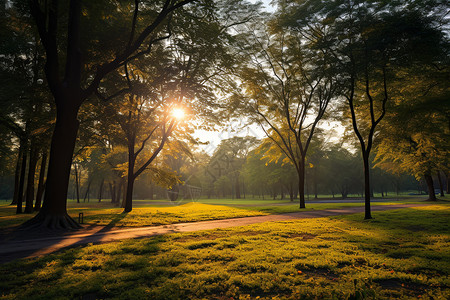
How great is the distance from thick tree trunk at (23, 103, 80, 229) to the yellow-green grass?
5.28 m

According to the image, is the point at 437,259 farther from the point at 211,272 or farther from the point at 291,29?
the point at 291,29

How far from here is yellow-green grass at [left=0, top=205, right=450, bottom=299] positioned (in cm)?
409

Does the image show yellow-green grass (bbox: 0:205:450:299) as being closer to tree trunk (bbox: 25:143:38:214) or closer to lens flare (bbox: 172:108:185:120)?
lens flare (bbox: 172:108:185:120)

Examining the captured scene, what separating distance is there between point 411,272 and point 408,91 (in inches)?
683

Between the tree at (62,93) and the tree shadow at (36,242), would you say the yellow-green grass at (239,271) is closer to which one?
the tree shadow at (36,242)

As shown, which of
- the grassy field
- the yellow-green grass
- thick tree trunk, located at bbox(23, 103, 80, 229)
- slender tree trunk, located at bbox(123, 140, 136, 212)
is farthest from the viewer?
slender tree trunk, located at bbox(123, 140, 136, 212)

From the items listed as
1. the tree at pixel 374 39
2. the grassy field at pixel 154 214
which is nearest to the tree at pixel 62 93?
the grassy field at pixel 154 214

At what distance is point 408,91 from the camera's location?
17.7m

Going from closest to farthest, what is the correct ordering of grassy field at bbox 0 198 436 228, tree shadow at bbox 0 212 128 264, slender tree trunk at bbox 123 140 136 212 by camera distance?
tree shadow at bbox 0 212 128 264, grassy field at bbox 0 198 436 228, slender tree trunk at bbox 123 140 136 212

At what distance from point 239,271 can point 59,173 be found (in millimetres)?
10515

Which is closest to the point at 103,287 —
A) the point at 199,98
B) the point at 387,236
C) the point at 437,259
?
the point at 437,259

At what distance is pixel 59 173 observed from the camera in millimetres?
11438

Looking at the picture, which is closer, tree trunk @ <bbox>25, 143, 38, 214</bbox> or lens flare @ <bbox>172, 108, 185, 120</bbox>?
lens flare @ <bbox>172, 108, 185, 120</bbox>

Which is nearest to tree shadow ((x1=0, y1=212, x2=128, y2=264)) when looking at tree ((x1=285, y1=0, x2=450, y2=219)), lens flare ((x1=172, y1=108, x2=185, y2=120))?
lens flare ((x1=172, y1=108, x2=185, y2=120))
